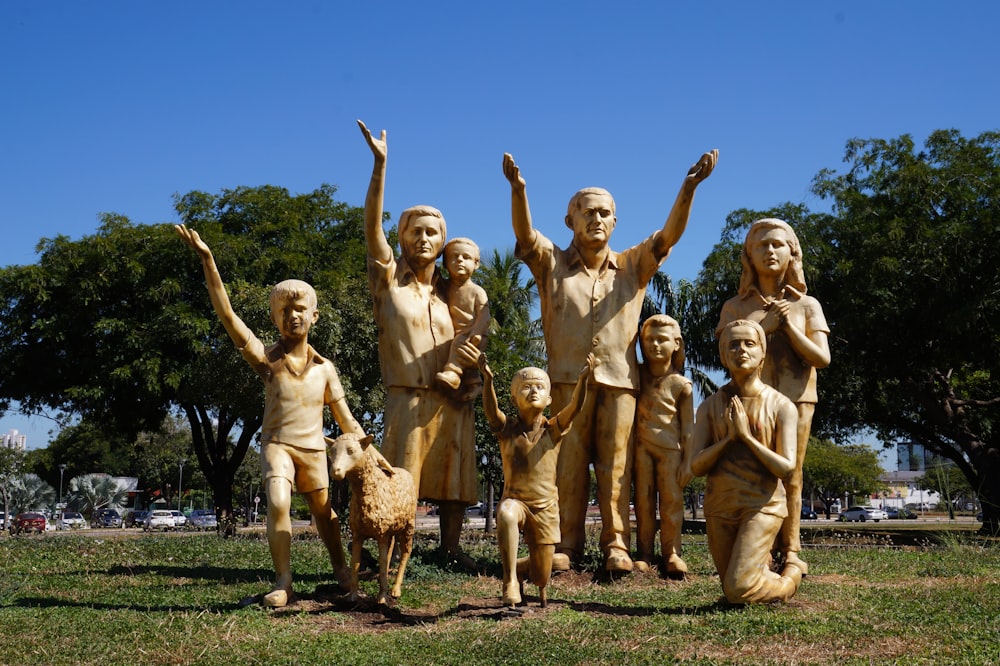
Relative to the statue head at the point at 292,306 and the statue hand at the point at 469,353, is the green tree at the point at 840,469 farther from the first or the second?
the statue head at the point at 292,306

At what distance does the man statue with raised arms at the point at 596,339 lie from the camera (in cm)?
793

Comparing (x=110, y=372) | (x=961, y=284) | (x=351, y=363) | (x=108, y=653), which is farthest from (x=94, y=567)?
(x=961, y=284)

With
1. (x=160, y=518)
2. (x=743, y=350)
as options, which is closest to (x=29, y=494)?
(x=160, y=518)

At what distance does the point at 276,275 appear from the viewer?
23.2 metres

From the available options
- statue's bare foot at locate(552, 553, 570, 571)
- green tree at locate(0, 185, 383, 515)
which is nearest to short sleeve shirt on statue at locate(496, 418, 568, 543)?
statue's bare foot at locate(552, 553, 570, 571)

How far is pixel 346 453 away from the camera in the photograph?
244 inches

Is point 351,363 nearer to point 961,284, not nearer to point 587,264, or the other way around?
point 587,264

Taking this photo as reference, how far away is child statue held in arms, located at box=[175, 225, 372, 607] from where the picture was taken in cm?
666

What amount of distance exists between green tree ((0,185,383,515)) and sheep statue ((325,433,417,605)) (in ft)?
48.2

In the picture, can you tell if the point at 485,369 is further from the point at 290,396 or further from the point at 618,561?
the point at 618,561

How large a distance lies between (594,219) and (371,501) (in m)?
3.16

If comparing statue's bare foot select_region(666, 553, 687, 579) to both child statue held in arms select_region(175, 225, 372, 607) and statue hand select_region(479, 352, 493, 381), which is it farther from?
child statue held in arms select_region(175, 225, 372, 607)

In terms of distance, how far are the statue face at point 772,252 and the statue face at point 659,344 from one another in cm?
90

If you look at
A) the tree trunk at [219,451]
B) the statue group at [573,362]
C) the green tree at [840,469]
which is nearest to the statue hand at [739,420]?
the statue group at [573,362]
